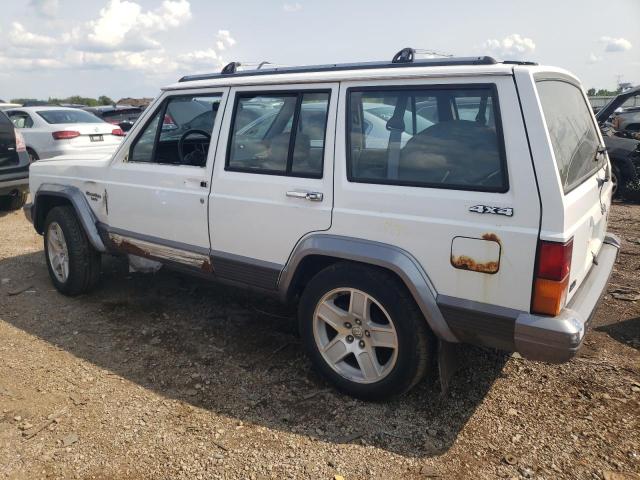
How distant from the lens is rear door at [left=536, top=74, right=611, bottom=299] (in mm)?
2406

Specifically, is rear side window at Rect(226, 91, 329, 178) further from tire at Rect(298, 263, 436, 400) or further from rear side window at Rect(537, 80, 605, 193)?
rear side window at Rect(537, 80, 605, 193)

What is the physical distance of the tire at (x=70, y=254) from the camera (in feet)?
14.8

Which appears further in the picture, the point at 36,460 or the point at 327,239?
the point at 327,239

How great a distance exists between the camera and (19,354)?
3.75 metres

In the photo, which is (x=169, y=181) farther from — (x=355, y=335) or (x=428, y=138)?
(x=428, y=138)

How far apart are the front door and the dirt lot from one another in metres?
0.75

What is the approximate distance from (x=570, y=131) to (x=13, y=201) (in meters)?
8.58

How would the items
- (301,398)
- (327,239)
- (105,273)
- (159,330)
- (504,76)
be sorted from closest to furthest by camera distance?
(504,76) < (327,239) < (301,398) < (159,330) < (105,273)

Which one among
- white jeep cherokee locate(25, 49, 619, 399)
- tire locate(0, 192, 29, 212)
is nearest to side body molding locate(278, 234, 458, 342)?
white jeep cherokee locate(25, 49, 619, 399)

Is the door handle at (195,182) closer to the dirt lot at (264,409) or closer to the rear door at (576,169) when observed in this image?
the dirt lot at (264,409)

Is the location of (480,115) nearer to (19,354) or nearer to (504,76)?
(504,76)

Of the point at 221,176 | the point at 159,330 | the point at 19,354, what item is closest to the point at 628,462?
the point at 221,176

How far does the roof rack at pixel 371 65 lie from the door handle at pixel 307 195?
813mm

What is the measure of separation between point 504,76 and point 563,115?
Result: 0.58 metres
